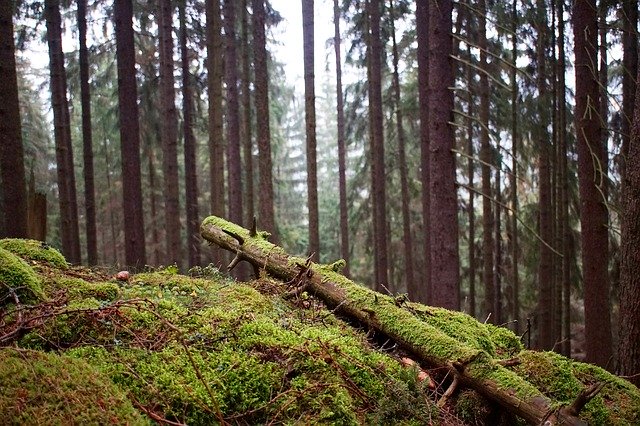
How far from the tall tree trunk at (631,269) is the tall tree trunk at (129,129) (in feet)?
29.3

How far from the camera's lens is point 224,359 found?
3.17 m

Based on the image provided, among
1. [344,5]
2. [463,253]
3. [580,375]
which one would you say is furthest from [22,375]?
[463,253]

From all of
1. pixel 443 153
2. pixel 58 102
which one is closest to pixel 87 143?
pixel 58 102

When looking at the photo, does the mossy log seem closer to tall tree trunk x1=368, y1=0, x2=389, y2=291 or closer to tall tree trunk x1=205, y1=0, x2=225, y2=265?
tall tree trunk x1=205, y1=0, x2=225, y2=265

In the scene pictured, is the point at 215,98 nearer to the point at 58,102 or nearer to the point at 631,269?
the point at 58,102

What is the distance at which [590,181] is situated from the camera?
8.32 meters

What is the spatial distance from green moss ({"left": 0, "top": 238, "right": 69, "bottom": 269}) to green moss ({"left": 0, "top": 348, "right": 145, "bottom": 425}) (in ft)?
9.83

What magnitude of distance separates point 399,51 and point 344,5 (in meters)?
2.91

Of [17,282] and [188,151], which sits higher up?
[188,151]

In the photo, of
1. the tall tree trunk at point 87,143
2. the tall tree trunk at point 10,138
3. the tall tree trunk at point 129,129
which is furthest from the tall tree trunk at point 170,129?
the tall tree trunk at point 10,138

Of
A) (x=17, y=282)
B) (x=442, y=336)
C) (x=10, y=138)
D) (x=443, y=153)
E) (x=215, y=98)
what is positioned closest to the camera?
(x=17, y=282)

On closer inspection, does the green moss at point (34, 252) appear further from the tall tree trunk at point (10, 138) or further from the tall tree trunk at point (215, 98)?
the tall tree trunk at point (215, 98)

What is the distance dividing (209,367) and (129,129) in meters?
9.45

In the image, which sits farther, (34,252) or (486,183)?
(486,183)
